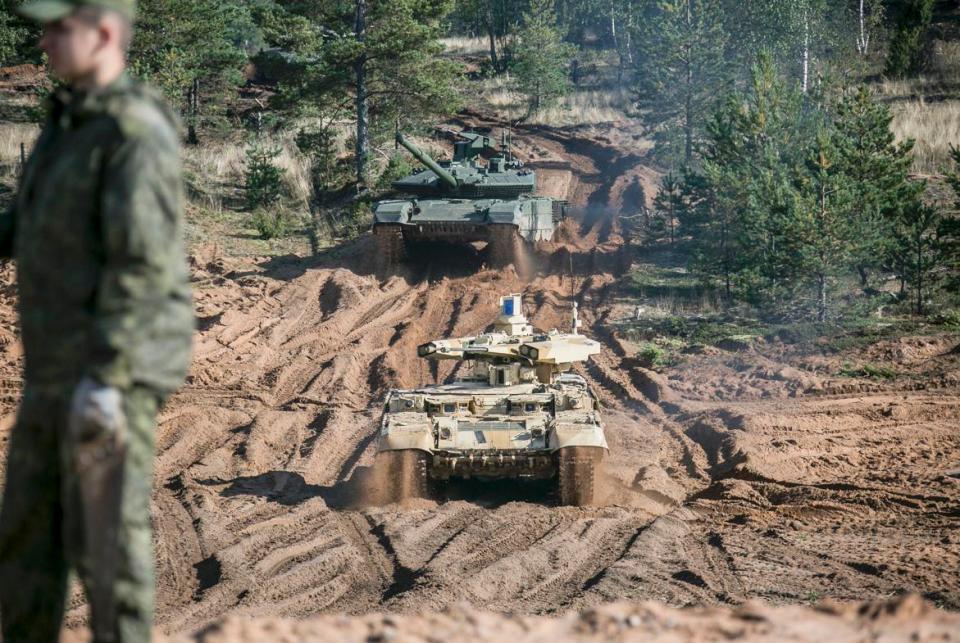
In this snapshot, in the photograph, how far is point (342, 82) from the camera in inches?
1297

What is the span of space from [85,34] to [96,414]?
3.51 ft

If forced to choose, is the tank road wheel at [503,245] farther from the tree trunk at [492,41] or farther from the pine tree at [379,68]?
the tree trunk at [492,41]

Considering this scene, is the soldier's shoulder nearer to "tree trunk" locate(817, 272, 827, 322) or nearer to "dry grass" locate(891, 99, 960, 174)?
"tree trunk" locate(817, 272, 827, 322)

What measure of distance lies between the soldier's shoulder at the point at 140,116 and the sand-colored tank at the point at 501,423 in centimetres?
872

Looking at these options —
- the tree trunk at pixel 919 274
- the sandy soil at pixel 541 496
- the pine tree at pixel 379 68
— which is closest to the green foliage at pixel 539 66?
the pine tree at pixel 379 68

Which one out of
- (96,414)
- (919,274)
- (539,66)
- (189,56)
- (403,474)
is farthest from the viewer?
(539,66)

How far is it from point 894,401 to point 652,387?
3.61 m

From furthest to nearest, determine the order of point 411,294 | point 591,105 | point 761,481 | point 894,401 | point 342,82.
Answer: point 591,105
point 342,82
point 411,294
point 894,401
point 761,481

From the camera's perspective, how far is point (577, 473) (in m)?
12.0

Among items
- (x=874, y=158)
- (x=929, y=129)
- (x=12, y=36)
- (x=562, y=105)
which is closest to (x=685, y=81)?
(x=929, y=129)

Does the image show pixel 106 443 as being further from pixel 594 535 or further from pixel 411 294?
pixel 411 294

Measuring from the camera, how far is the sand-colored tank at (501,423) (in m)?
12.1

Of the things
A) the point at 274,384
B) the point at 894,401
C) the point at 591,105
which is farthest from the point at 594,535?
the point at 591,105

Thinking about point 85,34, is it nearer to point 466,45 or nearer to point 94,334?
point 94,334
